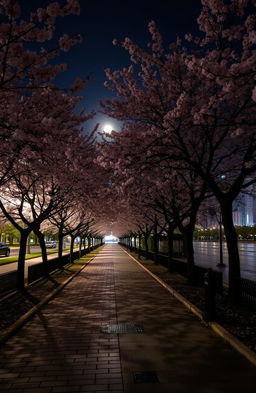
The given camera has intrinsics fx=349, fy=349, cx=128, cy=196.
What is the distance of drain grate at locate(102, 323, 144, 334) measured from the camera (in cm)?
830

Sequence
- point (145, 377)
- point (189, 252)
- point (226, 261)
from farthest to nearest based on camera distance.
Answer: point (226, 261)
point (189, 252)
point (145, 377)

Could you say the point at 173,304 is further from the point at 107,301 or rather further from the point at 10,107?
the point at 10,107

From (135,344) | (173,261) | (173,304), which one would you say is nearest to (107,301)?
(173,304)

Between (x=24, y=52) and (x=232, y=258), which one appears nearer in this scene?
(x=24, y=52)

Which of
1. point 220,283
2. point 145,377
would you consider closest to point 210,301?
point 145,377

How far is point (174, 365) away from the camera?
6.01 meters

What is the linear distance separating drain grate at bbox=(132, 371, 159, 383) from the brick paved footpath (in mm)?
49

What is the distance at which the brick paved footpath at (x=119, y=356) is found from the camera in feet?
17.1

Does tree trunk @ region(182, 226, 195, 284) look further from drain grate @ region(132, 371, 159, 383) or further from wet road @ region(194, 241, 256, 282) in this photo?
drain grate @ region(132, 371, 159, 383)

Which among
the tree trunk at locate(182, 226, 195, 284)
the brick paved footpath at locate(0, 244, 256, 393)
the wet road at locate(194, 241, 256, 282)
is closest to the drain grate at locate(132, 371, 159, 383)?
the brick paved footpath at locate(0, 244, 256, 393)

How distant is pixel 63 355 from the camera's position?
260 inches

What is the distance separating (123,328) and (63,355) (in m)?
2.32

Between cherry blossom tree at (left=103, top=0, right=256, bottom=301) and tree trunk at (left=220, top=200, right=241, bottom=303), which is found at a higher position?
cherry blossom tree at (left=103, top=0, right=256, bottom=301)

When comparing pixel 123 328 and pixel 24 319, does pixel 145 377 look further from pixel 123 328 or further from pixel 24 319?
pixel 24 319
